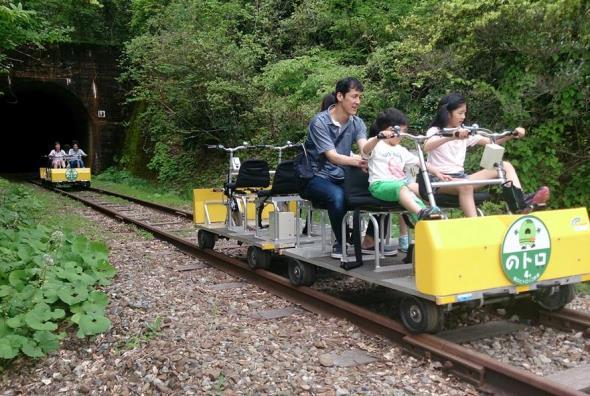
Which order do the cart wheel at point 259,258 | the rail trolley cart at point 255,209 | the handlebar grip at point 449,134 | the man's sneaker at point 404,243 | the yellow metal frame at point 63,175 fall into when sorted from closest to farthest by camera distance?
the handlebar grip at point 449,134
the man's sneaker at point 404,243
the rail trolley cart at point 255,209
the cart wheel at point 259,258
the yellow metal frame at point 63,175

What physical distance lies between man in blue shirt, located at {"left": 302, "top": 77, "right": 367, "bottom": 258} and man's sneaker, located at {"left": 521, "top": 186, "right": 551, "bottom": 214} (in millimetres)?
1443

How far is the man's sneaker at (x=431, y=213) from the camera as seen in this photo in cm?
404

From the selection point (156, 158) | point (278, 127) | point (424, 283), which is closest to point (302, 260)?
point (424, 283)

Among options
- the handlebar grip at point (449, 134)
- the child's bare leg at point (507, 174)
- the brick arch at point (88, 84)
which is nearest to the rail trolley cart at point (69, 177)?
the brick arch at point (88, 84)

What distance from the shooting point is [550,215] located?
14.0ft

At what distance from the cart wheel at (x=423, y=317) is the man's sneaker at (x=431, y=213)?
23.8 inches

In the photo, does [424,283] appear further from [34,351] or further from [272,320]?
[34,351]

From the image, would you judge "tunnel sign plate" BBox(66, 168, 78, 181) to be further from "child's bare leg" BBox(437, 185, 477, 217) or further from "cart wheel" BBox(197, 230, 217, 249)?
"child's bare leg" BBox(437, 185, 477, 217)

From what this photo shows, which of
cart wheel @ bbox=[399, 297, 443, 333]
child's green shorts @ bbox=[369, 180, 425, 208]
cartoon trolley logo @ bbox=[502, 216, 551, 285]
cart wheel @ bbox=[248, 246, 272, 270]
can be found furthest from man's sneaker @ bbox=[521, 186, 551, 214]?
cart wheel @ bbox=[248, 246, 272, 270]

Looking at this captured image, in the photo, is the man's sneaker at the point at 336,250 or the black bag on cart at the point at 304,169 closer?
the man's sneaker at the point at 336,250

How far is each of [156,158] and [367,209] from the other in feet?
53.6

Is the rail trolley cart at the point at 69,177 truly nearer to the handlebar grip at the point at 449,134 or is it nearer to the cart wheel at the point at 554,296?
the handlebar grip at the point at 449,134

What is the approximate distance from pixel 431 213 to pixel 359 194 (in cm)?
127

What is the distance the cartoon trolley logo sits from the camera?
13.1 feet
